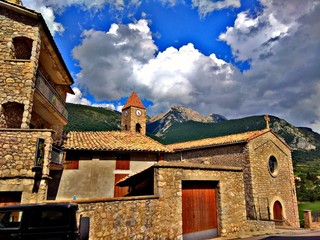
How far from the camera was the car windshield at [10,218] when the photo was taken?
490cm

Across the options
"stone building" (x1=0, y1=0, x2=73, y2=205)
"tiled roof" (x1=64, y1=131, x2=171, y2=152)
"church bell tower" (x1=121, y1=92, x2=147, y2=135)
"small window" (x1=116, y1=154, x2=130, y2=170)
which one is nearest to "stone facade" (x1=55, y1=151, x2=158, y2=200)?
"small window" (x1=116, y1=154, x2=130, y2=170)

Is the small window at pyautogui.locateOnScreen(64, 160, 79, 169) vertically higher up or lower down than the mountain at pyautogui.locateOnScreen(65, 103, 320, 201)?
lower down

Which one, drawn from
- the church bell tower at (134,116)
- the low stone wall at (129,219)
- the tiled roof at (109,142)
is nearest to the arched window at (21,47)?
the tiled roof at (109,142)

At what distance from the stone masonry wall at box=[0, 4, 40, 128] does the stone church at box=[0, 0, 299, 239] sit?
4 centimetres

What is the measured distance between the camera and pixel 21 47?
1253 centimetres

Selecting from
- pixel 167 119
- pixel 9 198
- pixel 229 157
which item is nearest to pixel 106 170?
pixel 9 198

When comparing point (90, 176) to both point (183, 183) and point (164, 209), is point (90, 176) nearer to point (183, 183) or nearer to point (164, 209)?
point (183, 183)

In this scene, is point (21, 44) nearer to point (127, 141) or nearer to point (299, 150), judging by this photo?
point (127, 141)

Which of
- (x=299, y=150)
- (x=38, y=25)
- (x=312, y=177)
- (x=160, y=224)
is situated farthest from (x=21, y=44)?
(x=299, y=150)

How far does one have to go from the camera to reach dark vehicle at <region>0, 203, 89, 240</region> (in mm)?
4875

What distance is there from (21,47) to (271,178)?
68.9ft

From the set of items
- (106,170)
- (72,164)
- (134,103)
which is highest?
(134,103)

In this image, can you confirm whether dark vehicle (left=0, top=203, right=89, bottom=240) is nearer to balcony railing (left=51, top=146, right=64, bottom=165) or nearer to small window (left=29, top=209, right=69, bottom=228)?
small window (left=29, top=209, right=69, bottom=228)

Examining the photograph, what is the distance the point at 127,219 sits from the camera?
871cm
